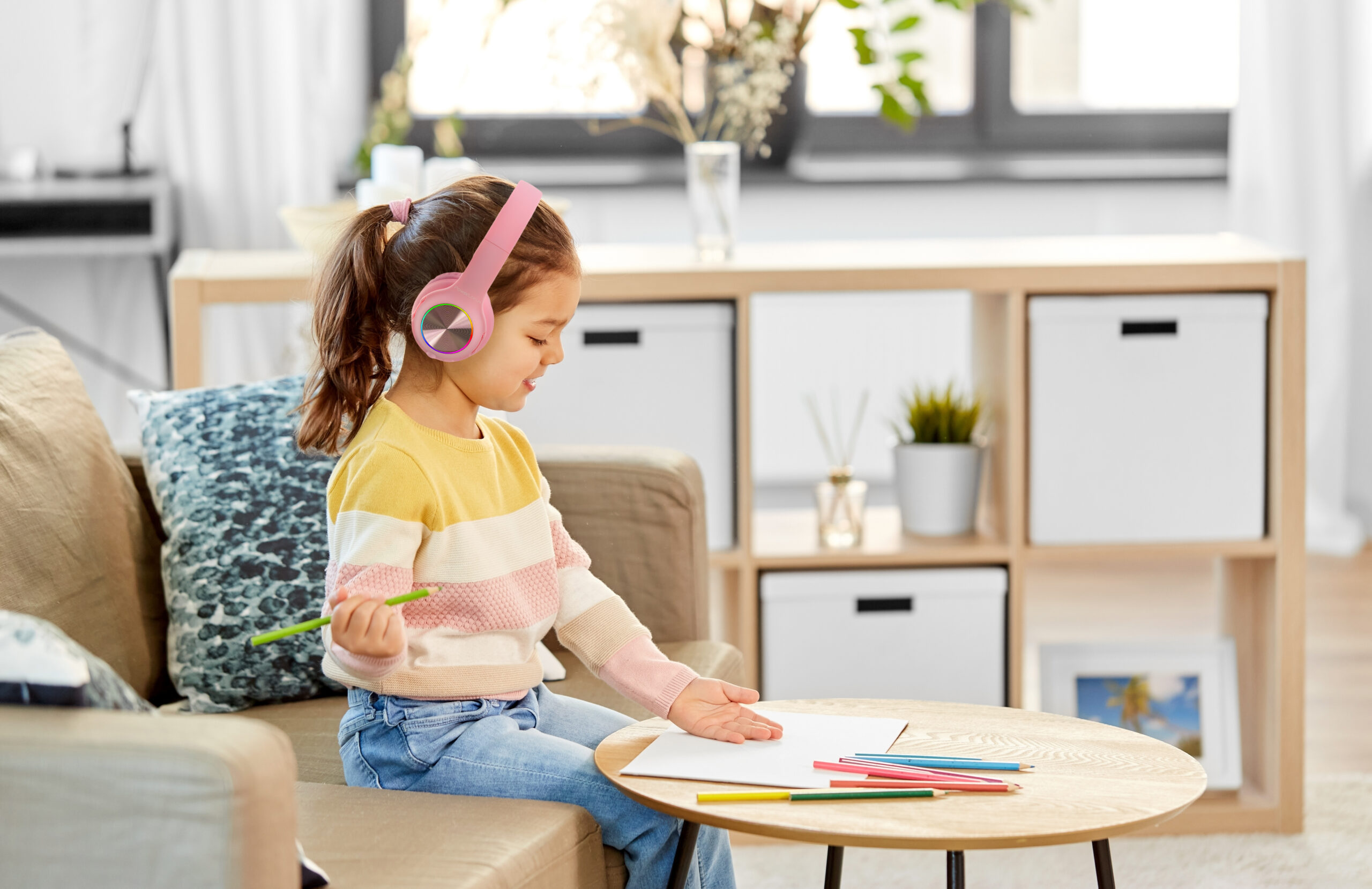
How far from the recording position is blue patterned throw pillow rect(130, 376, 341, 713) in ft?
5.06

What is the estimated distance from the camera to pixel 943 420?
213 cm

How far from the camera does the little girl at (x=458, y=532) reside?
1200 millimetres

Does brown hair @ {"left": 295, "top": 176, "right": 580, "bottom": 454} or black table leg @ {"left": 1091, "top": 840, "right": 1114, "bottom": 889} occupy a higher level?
brown hair @ {"left": 295, "top": 176, "right": 580, "bottom": 454}

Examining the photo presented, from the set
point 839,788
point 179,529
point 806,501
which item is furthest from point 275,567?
point 806,501

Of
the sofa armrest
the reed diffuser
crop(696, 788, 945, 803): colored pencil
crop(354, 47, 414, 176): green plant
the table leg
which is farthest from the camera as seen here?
the table leg

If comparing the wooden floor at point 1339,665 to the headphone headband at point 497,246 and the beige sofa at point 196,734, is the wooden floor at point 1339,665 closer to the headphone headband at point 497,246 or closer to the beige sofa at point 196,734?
the beige sofa at point 196,734

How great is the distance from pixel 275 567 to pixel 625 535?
40 centimetres

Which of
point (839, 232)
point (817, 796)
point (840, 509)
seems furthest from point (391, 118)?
point (817, 796)

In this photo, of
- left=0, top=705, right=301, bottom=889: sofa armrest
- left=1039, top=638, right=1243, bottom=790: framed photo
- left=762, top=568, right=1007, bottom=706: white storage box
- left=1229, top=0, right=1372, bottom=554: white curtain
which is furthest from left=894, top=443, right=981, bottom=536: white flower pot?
left=1229, top=0, right=1372, bottom=554: white curtain

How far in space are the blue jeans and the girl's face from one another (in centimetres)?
27

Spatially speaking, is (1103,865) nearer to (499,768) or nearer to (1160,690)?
(499,768)

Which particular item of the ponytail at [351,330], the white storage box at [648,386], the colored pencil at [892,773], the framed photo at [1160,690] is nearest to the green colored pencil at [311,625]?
the ponytail at [351,330]

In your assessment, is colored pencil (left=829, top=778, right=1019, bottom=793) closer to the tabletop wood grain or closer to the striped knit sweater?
the tabletop wood grain

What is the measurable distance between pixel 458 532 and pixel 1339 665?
6.82ft
